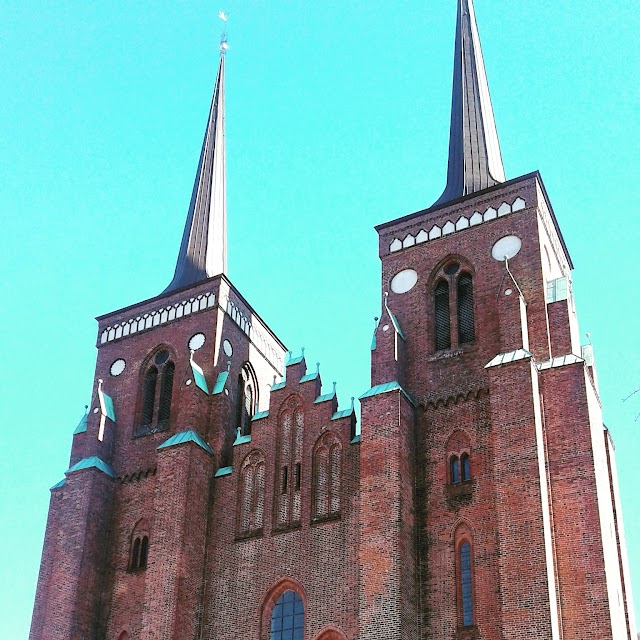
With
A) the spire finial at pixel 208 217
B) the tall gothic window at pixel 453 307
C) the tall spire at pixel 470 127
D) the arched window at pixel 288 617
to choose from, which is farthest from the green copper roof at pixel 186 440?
the tall spire at pixel 470 127

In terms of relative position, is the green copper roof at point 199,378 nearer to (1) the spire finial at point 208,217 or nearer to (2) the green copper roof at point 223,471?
(2) the green copper roof at point 223,471

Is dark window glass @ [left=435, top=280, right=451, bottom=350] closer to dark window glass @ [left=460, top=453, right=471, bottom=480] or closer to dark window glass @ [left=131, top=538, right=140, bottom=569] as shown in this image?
dark window glass @ [left=460, top=453, right=471, bottom=480]

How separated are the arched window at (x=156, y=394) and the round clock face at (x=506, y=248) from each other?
10.9m

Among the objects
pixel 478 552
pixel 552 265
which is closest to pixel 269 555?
pixel 478 552

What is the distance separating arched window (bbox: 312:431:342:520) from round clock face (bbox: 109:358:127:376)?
28.7ft

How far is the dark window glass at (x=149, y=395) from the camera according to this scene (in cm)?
3262

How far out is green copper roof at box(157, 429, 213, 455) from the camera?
29484 mm

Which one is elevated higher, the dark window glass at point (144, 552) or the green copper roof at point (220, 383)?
the green copper roof at point (220, 383)

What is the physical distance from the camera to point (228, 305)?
33.8 metres

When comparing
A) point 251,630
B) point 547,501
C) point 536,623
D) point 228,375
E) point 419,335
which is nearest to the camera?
point 536,623

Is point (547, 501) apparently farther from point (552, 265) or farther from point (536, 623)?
point (552, 265)

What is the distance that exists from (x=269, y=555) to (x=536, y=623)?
800 centimetres

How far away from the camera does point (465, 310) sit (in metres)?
29.1

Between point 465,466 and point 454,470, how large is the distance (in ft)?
0.99
